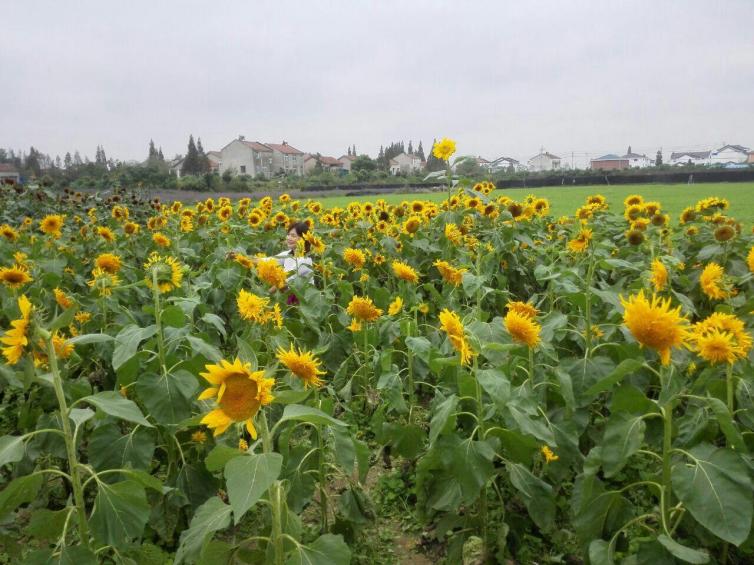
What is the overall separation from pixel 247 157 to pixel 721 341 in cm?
6927

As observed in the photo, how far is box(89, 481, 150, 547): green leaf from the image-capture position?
1.55 meters

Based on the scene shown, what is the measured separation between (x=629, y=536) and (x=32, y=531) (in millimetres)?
2019

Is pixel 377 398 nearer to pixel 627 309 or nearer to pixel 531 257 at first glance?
pixel 627 309

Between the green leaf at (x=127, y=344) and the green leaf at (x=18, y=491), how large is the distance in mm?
459

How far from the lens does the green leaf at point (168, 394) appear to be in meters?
2.02

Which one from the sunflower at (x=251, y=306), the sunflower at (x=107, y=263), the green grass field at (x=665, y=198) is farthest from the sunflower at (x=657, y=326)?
the green grass field at (x=665, y=198)

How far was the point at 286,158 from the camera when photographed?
73750 millimetres

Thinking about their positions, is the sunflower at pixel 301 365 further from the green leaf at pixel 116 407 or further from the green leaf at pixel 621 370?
the green leaf at pixel 621 370

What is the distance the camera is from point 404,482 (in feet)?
9.14

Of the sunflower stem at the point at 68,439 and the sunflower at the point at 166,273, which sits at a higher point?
the sunflower at the point at 166,273

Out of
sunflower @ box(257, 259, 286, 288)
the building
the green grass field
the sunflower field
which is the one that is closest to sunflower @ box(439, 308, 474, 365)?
the sunflower field

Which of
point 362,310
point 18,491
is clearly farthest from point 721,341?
point 18,491

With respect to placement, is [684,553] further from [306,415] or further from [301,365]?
[301,365]

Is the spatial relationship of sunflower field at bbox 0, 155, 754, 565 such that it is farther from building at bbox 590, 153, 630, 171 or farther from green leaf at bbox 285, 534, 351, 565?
building at bbox 590, 153, 630, 171
